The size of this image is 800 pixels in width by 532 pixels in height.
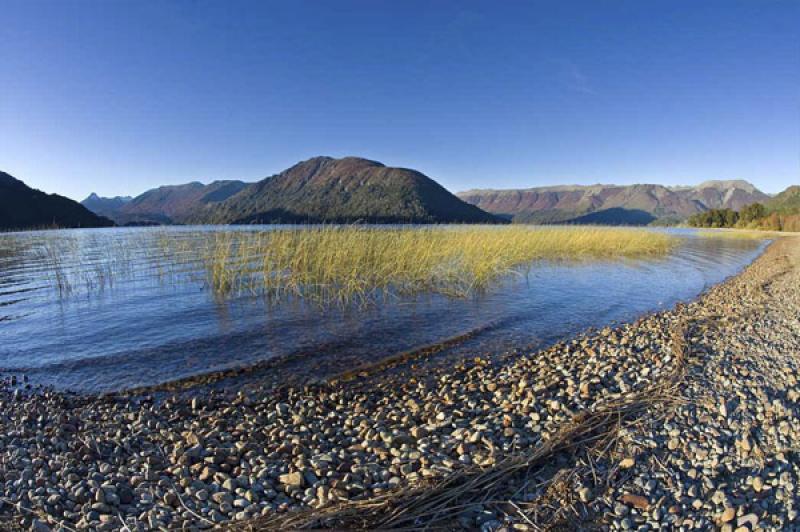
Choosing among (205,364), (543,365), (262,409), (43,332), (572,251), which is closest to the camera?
(262,409)

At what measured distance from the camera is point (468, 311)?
8.76 m

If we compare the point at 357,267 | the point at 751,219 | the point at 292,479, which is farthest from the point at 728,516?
the point at 751,219

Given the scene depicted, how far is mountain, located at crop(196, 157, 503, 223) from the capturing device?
101 m

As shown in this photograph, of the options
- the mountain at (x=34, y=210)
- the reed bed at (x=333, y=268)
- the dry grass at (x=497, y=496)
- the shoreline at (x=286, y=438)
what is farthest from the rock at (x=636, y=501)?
the mountain at (x=34, y=210)

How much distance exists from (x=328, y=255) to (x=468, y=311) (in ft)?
15.0

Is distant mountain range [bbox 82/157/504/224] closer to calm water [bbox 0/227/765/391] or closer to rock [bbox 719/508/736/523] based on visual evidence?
calm water [bbox 0/227/765/391]

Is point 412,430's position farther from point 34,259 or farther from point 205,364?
point 34,259

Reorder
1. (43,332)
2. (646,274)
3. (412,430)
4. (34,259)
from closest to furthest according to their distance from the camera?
(412,430), (43,332), (646,274), (34,259)

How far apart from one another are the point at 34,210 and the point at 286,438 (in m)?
102

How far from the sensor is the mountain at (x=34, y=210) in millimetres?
68625

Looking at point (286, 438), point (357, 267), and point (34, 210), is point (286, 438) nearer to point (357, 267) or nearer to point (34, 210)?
point (357, 267)

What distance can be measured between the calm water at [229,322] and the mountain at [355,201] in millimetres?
72508

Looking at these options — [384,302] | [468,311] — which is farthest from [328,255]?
[468,311]

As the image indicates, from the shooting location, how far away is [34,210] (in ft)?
247
